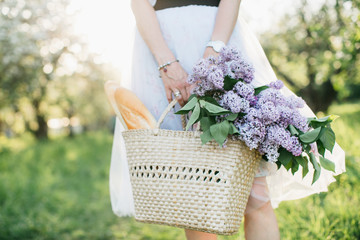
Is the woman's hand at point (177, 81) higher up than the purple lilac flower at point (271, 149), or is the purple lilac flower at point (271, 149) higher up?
the woman's hand at point (177, 81)

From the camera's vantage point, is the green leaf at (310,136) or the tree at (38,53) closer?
the green leaf at (310,136)

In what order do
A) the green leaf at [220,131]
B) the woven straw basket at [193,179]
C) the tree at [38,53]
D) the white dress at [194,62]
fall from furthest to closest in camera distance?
1. the tree at [38,53]
2. the white dress at [194,62]
3. the woven straw basket at [193,179]
4. the green leaf at [220,131]

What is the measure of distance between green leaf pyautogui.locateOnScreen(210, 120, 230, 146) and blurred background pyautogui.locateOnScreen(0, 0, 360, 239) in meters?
0.87

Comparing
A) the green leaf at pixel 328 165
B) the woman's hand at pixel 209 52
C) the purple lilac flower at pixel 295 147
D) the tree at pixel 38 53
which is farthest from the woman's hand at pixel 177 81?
the tree at pixel 38 53

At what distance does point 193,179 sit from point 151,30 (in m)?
0.70

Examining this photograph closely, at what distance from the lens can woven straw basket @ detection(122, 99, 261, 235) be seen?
1.31 meters

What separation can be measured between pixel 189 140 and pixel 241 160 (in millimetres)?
211

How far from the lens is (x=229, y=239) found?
277cm

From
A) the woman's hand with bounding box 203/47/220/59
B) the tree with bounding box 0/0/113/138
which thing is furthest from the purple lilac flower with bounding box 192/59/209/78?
the tree with bounding box 0/0/113/138

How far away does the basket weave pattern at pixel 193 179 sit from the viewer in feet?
4.29

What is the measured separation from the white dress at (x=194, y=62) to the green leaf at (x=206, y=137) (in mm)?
408

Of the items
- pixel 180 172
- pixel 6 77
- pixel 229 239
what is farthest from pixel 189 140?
pixel 6 77

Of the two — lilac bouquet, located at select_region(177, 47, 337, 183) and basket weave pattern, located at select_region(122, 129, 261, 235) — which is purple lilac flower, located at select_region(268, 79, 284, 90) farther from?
basket weave pattern, located at select_region(122, 129, 261, 235)

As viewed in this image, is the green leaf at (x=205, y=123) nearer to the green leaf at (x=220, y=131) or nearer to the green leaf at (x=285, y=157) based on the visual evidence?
the green leaf at (x=220, y=131)
